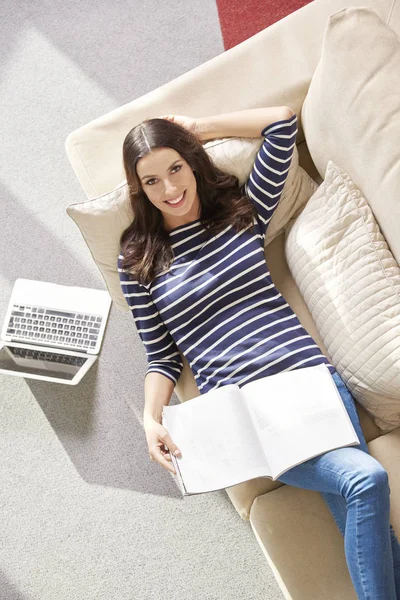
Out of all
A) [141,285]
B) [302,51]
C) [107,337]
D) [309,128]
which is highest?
[302,51]

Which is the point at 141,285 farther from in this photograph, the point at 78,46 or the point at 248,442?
the point at 78,46

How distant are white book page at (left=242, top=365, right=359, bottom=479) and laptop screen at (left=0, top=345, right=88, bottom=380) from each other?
0.74 metres

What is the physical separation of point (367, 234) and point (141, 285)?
61 centimetres

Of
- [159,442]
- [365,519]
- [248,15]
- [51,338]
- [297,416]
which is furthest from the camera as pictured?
[248,15]

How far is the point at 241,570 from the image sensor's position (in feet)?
6.43


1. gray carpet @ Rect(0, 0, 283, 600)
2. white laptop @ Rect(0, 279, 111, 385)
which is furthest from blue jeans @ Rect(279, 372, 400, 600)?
white laptop @ Rect(0, 279, 111, 385)

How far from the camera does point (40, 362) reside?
209cm

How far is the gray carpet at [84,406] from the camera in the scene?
1.99m

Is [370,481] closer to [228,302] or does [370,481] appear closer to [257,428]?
[257,428]

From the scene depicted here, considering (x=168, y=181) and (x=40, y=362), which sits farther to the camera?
(x=40, y=362)

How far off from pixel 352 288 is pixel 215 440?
51 centimetres

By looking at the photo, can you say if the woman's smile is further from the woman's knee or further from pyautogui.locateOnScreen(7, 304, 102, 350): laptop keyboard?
the woman's knee

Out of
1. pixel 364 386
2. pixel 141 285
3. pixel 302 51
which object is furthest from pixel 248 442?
pixel 302 51

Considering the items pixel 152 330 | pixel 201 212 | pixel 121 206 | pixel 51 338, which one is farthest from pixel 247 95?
pixel 51 338
